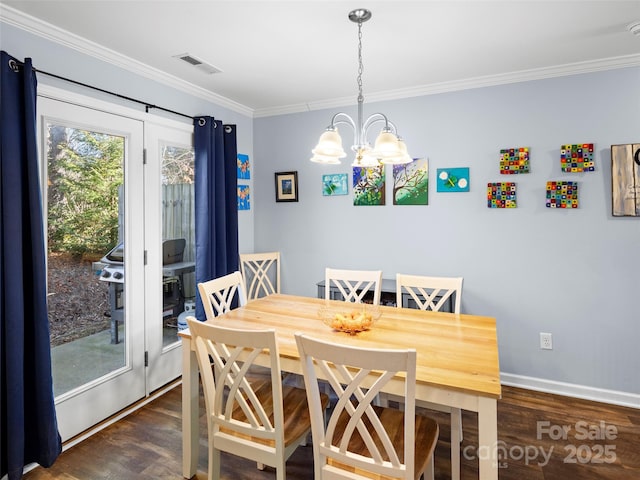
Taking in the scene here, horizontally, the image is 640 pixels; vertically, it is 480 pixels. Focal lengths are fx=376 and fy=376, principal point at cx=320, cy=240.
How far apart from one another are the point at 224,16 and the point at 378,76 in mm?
1360

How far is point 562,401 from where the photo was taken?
9.23ft

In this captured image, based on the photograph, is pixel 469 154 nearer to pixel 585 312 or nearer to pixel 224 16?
pixel 585 312

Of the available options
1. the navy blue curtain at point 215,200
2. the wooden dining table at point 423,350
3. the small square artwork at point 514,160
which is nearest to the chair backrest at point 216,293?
the wooden dining table at point 423,350

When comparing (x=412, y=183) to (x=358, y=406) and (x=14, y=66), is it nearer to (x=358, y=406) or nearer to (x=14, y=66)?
(x=358, y=406)

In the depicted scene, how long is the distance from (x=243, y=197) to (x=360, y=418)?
2927 millimetres

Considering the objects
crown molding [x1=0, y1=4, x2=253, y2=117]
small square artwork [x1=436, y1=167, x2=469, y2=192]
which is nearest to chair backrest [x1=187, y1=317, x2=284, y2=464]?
crown molding [x1=0, y1=4, x2=253, y2=117]

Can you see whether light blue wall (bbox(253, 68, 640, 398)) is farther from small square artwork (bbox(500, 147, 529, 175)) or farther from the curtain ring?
the curtain ring

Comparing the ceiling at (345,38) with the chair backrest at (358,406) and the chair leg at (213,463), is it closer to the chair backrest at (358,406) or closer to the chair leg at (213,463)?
the chair backrest at (358,406)

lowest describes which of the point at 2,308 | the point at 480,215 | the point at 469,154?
the point at 2,308

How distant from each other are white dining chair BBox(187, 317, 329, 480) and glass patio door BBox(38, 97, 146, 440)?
1277 mm

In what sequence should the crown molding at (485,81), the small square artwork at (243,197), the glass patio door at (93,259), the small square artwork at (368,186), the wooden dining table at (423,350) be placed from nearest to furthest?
the wooden dining table at (423,350) < the glass patio door at (93,259) < the crown molding at (485,81) < the small square artwork at (368,186) < the small square artwork at (243,197)

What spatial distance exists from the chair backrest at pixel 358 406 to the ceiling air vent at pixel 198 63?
222 centimetres

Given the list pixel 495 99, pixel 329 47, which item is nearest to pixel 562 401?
pixel 495 99

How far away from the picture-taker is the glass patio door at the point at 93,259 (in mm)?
2297
